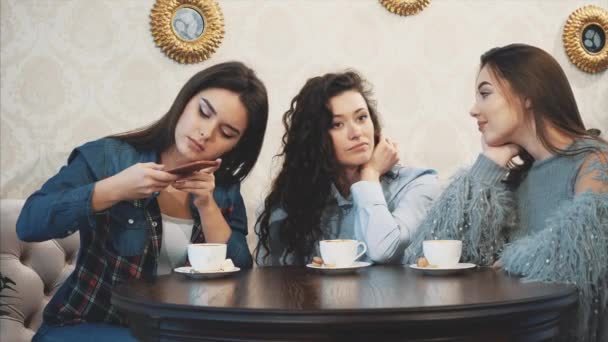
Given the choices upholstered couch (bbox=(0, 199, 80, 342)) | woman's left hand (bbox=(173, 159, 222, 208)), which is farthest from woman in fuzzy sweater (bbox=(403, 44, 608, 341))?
upholstered couch (bbox=(0, 199, 80, 342))

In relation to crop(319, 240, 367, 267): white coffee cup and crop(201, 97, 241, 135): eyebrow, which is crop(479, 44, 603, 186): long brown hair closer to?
crop(319, 240, 367, 267): white coffee cup

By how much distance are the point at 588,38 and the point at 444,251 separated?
219 cm

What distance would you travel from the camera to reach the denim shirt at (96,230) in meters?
1.72

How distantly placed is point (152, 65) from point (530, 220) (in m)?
1.71

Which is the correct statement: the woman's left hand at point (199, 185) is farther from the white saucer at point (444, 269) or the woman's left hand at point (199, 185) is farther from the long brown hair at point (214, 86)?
the white saucer at point (444, 269)

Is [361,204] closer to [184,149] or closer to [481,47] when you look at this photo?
[184,149]

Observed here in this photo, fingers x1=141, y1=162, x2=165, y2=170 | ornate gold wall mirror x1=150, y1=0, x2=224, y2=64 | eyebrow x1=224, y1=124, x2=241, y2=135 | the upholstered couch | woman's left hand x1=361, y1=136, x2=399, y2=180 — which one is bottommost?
the upholstered couch

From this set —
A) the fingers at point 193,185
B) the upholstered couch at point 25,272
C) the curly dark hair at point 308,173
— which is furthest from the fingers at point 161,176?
the upholstered couch at point 25,272

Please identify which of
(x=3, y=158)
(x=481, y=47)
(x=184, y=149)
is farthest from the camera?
(x=481, y=47)

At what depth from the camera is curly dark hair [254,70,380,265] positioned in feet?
7.22

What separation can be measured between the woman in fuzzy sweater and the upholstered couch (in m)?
1.40

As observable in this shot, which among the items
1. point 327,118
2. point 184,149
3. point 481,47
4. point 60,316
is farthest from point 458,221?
point 481,47

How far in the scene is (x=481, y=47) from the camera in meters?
3.02

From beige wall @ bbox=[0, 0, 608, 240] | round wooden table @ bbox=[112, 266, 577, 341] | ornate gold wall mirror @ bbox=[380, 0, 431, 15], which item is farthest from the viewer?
ornate gold wall mirror @ bbox=[380, 0, 431, 15]
